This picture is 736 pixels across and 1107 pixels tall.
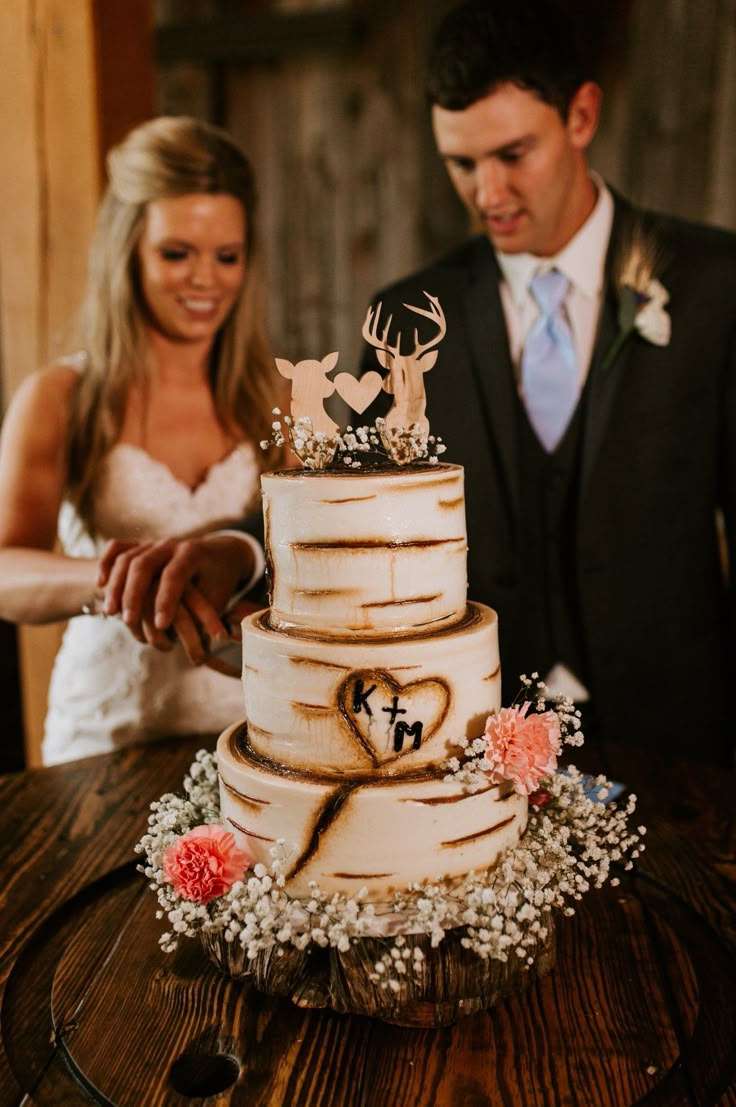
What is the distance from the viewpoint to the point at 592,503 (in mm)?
2232

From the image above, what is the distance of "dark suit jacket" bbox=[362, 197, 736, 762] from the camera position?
7.41ft

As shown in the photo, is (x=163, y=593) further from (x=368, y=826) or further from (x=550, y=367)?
(x=550, y=367)

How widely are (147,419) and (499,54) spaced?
1.23 metres

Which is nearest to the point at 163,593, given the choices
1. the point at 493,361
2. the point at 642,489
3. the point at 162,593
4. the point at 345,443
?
the point at 162,593

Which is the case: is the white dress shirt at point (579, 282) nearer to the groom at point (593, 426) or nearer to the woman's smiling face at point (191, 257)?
the groom at point (593, 426)

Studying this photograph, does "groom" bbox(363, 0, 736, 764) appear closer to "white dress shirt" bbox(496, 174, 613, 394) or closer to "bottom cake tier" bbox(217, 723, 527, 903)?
"white dress shirt" bbox(496, 174, 613, 394)

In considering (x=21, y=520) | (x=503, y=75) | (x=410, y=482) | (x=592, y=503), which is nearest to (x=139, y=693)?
(x=21, y=520)

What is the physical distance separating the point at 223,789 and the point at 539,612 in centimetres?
126

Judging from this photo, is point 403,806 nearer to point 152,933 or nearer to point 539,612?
point 152,933

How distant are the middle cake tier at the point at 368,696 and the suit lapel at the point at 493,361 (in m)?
1.13

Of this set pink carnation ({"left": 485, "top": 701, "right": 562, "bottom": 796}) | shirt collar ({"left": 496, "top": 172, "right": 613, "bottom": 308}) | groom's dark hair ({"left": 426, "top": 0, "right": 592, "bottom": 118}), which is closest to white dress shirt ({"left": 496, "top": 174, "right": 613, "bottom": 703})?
shirt collar ({"left": 496, "top": 172, "right": 613, "bottom": 308})

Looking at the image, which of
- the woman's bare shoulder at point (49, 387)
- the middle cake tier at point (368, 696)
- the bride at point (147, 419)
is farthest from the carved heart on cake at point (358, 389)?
the woman's bare shoulder at point (49, 387)

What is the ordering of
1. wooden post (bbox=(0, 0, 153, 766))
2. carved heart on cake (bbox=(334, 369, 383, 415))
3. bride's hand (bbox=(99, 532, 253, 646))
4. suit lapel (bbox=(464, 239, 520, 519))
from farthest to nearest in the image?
wooden post (bbox=(0, 0, 153, 766)) < suit lapel (bbox=(464, 239, 520, 519)) < bride's hand (bbox=(99, 532, 253, 646)) < carved heart on cake (bbox=(334, 369, 383, 415))

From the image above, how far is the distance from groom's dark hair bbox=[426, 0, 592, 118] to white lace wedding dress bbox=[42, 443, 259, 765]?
1089mm
